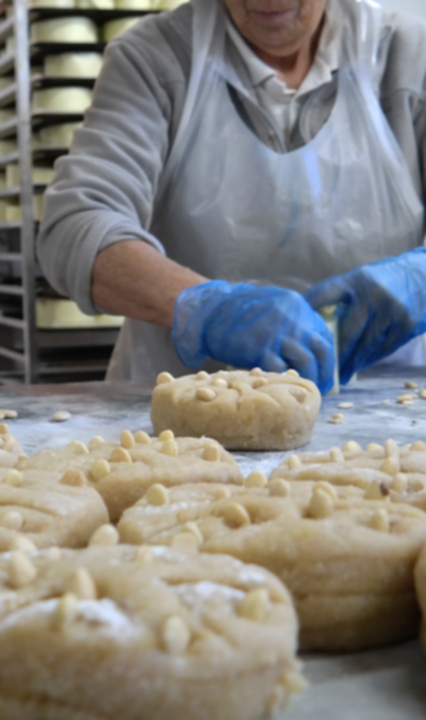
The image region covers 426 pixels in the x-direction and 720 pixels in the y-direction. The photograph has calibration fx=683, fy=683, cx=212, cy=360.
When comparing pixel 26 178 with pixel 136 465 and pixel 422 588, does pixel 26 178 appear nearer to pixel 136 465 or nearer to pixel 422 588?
pixel 136 465

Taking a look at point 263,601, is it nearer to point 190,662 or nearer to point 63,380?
point 190,662

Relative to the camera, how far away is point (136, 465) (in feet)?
3.40

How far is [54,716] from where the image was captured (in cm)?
51

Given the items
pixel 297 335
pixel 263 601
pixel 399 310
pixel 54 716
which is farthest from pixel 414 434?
pixel 54 716

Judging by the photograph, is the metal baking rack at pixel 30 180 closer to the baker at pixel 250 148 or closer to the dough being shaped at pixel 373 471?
the baker at pixel 250 148

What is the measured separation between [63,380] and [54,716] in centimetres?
461

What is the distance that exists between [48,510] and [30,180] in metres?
4.38

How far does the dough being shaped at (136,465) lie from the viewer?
99cm

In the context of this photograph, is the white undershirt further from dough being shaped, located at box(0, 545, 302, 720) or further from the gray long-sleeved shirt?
dough being shaped, located at box(0, 545, 302, 720)

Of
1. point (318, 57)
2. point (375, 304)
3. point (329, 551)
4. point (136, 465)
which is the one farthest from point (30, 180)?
point (329, 551)

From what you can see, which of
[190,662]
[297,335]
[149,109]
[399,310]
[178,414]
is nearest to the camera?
[190,662]

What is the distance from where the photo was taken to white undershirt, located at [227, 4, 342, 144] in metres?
2.46

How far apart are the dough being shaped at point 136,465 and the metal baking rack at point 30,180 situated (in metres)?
3.81

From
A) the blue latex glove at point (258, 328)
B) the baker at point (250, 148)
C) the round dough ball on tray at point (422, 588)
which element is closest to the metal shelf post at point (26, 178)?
the baker at point (250, 148)
